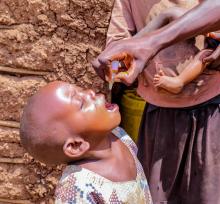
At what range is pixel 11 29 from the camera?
280cm

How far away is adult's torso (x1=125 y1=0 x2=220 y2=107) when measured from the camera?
7.23ft

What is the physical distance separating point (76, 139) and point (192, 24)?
0.53 m

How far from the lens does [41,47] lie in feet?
9.21

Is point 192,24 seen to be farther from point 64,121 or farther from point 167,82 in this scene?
point 64,121

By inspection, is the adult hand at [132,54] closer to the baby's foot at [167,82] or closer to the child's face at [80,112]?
the child's face at [80,112]

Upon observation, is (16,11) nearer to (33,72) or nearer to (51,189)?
(33,72)

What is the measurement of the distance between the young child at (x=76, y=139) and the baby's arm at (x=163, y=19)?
16.8 inches

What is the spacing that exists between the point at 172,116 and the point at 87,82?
24.9 inches

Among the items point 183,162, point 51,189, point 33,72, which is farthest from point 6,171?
point 183,162

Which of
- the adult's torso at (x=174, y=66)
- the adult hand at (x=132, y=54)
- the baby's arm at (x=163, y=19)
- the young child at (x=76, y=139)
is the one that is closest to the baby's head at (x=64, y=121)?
the young child at (x=76, y=139)

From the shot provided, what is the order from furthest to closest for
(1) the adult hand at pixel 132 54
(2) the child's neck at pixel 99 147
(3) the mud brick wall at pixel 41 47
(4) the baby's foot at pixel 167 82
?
(3) the mud brick wall at pixel 41 47
(4) the baby's foot at pixel 167 82
(2) the child's neck at pixel 99 147
(1) the adult hand at pixel 132 54

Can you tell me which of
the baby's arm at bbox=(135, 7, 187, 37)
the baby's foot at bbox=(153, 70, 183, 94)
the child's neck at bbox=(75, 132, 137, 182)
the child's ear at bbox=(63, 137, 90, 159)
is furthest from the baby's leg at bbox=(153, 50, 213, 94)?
the child's ear at bbox=(63, 137, 90, 159)

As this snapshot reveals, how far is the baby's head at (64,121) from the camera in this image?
5.72 feet

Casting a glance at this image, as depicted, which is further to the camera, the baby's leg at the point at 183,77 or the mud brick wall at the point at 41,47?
the mud brick wall at the point at 41,47
